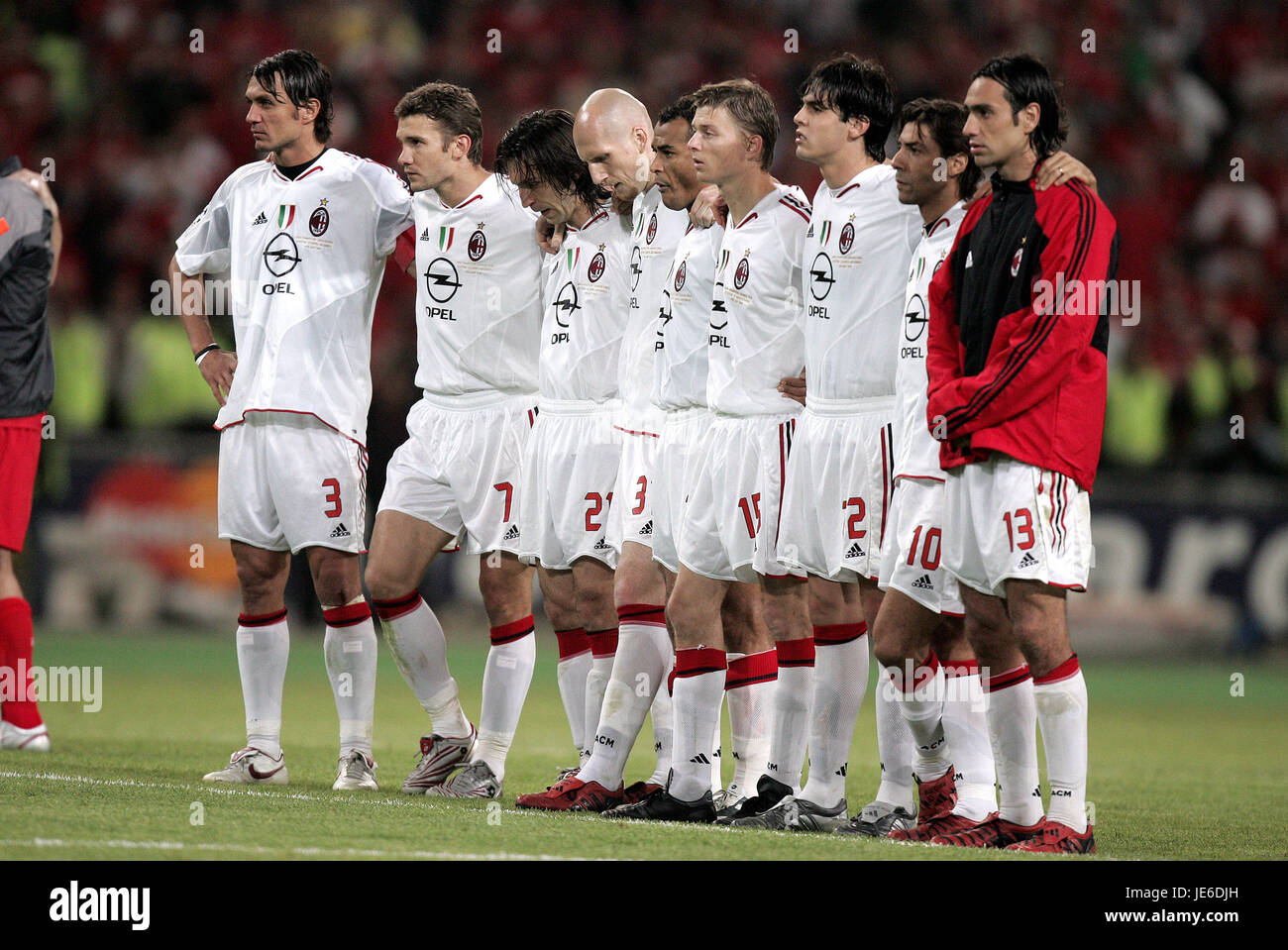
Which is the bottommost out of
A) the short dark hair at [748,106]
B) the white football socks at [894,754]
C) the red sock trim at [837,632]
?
the white football socks at [894,754]

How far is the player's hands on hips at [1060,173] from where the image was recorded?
553 cm

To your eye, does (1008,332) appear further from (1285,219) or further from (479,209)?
(1285,219)

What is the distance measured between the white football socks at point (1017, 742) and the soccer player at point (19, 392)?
452 centimetres

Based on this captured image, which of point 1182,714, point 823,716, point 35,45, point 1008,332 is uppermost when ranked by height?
point 35,45

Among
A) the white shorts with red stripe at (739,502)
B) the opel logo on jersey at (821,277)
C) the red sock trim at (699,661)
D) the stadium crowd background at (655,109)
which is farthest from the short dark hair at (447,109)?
the stadium crowd background at (655,109)

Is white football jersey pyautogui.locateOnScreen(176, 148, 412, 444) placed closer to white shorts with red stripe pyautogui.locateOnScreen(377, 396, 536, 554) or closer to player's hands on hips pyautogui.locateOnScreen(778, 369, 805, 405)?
white shorts with red stripe pyautogui.locateOnScreen(377, 396, 536, 554)

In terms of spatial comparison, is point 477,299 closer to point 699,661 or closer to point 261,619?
point 261,619

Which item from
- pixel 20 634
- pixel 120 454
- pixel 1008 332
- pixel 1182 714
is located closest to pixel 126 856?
pixel 1008 332

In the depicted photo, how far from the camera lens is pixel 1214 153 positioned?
17844 mm

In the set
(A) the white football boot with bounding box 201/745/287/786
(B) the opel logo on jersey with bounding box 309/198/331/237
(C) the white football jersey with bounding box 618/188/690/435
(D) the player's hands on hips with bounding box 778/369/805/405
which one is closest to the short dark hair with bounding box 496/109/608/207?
(C) the white football jersey with bounding box 618/188/690/435

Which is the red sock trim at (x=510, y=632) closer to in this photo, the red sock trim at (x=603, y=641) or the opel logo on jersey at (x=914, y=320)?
the red sock trim at (x=603, y=641)

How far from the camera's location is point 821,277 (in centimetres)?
637

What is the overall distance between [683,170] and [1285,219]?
490 inches

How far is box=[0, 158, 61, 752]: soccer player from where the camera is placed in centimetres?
800
